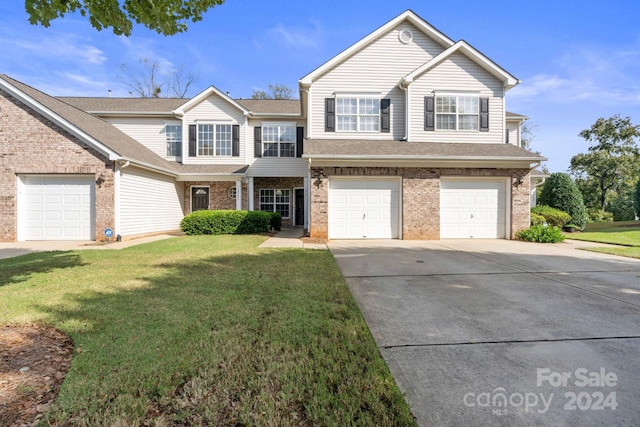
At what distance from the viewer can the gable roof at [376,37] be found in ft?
42.8

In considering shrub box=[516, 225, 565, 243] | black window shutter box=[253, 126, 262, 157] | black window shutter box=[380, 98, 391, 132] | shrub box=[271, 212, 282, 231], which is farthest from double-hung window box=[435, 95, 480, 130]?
black window shutter box=[253, 126, 262, 157]

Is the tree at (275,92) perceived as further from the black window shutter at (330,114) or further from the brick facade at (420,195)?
the brick facade at (420,195)

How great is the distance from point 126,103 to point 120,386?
786 inches

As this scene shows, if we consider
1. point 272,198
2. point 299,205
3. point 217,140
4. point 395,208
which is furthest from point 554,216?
point 217,140

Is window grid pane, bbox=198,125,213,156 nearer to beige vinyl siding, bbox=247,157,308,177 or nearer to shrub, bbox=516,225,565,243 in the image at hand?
beige vinyl siding, bbox=247,157,308,177

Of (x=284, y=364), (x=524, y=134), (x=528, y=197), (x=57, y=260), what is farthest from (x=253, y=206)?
(x=524, y=134)

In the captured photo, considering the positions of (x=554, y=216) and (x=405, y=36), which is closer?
(x=405, y=36)

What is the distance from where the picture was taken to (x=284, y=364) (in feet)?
8.84

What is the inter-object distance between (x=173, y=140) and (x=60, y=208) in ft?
22.3

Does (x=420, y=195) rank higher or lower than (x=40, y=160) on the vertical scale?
lower

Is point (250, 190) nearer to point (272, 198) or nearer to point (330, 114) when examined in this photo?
point (272, 198)

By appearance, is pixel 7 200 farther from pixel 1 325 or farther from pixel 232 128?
pixel 1 325

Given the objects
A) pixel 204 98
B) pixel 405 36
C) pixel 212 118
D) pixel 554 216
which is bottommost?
pixel 554 216

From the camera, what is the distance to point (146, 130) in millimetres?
17094
